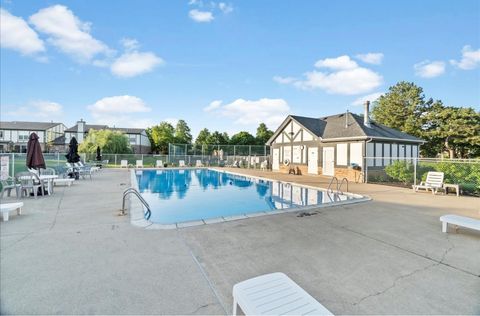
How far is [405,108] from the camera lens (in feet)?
99.9

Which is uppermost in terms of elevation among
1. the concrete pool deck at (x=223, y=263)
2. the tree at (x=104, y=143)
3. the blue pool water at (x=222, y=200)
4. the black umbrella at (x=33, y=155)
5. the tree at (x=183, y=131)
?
the tree at (x=183, y=131)

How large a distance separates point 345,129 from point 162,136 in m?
37.3

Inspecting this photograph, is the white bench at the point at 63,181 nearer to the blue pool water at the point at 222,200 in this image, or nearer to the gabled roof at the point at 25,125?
the blue pool water at the point at 222,200

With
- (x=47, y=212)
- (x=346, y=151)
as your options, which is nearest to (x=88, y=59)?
(x=47, y=212)

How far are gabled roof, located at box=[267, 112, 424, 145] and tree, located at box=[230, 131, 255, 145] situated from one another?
61.9 ft

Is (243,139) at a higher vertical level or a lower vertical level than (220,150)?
higher

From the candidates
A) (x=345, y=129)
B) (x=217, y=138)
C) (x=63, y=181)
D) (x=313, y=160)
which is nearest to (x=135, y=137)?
(x=217, y=138)

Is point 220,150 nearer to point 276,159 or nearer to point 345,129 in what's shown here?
point 276,159

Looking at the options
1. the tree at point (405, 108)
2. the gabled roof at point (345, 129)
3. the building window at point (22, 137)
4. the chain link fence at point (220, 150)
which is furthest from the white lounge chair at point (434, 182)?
the building window at point (22, 137)

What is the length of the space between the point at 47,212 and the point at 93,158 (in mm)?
Answer: 22077

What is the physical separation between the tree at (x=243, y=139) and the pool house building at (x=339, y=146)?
18320 mm

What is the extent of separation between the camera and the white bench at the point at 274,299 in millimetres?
1735

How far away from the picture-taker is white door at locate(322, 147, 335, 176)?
52.9 feet

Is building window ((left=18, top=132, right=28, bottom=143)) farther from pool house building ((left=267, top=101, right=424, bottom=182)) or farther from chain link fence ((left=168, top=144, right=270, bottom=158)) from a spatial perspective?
pool house building ((left=267, top=101, right=424, bottom=182))
